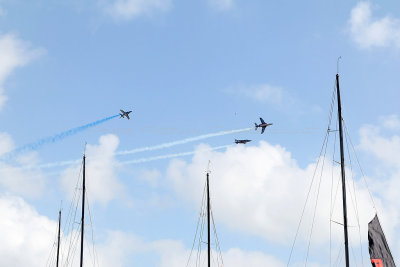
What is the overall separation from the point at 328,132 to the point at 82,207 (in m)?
32.2

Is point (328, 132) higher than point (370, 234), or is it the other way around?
point (328, 132)

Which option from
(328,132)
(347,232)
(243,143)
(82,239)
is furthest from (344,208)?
(243,143)

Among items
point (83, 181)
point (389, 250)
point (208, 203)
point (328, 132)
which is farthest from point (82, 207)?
point (389, 250)

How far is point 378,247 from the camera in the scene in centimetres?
4888

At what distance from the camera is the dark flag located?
160ft

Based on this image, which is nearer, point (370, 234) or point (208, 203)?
point (370, 234)

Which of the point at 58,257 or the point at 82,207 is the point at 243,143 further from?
the point at 82,207

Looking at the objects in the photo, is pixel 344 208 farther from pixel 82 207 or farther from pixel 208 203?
pixel 82 207

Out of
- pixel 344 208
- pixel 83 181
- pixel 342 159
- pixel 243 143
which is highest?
pixel 243 143

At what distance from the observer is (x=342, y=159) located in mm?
51938

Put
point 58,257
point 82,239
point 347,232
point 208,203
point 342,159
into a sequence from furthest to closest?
1. point 58,257
2. point 208,203
3. point 82,239
4. point 342,159
5. point 347,232

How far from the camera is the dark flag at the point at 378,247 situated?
48625mm

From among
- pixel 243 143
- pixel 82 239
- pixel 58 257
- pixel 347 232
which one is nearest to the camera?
pixel 347 232

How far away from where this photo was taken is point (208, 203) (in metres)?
74.0
